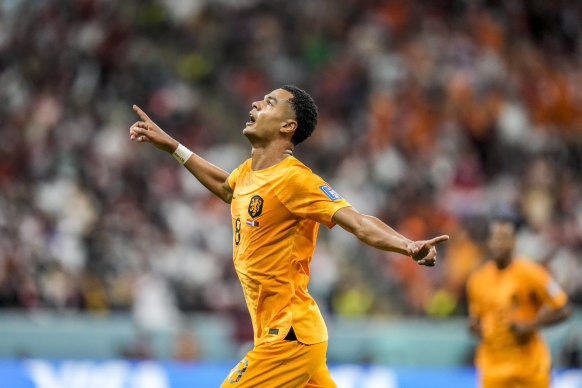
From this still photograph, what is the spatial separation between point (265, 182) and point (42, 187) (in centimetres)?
913

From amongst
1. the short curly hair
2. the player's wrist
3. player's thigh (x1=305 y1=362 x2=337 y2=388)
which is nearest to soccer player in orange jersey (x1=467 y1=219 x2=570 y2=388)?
player's thigh (x1=305 y1=362 x2=337 y2=388)

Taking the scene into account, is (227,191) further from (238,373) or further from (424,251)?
(424,251)

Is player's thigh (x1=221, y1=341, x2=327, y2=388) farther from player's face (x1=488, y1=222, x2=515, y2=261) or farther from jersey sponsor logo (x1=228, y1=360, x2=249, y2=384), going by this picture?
player's face (x1=488, y1=222, x2=515, y2=261)

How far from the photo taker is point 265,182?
536 centimetres

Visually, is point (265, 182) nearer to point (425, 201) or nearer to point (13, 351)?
point (13, 351)

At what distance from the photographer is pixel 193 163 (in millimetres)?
6207

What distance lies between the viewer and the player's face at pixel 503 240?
7770 millimetres

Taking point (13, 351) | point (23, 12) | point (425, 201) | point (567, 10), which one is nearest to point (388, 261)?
point (425, 201)

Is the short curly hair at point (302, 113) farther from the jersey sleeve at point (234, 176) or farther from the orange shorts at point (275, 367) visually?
the orange shorts at point (275, 367)

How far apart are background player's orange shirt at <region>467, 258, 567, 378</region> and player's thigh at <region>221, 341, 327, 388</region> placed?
9.52ft

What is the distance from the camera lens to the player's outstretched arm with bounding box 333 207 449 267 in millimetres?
4602

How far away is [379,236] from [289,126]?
1.08m

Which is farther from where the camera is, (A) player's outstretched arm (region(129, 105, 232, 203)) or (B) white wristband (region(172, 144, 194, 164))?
(B) white wristband (region(172, 144, 194, 164))

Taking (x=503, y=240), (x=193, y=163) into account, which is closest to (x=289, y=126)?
(x=193, y=163)
